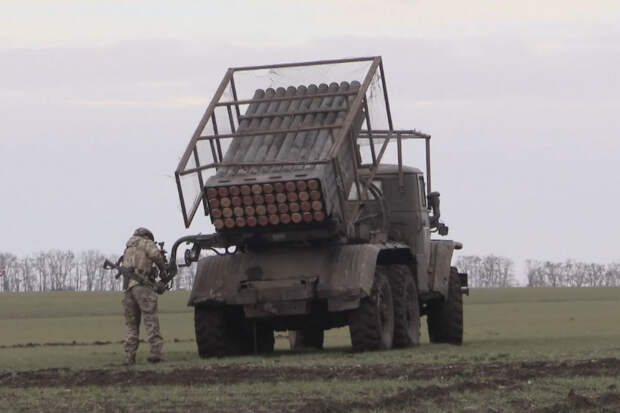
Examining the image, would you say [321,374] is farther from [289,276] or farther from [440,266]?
[440,266]

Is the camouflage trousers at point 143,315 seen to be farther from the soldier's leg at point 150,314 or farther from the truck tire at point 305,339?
the truck tire at point 305,339

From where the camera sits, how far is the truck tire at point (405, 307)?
896 inches

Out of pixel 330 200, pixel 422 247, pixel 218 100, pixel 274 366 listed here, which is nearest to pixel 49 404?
pixel 274 366

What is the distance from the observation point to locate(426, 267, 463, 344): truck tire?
25.8 meters

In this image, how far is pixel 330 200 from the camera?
68.3ft

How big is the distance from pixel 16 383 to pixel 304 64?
751cm

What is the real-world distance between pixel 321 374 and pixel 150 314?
4.33 m

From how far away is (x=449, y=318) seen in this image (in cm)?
2588

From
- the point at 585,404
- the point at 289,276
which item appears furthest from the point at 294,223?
the point at 585,404

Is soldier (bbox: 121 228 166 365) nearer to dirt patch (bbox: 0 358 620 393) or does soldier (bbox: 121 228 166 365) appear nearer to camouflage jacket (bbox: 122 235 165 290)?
camouflage jacket (bbox: 122 235 165 290)

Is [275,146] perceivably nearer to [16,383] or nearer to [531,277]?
[16,383]

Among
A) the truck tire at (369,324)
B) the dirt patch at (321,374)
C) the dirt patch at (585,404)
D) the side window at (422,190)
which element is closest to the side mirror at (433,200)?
the side window at (422,190)

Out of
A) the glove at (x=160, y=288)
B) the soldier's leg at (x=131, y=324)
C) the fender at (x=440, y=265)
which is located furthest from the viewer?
the fender at (x=440, y=265)

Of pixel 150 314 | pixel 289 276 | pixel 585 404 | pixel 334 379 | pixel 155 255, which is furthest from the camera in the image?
pixel 289 276
